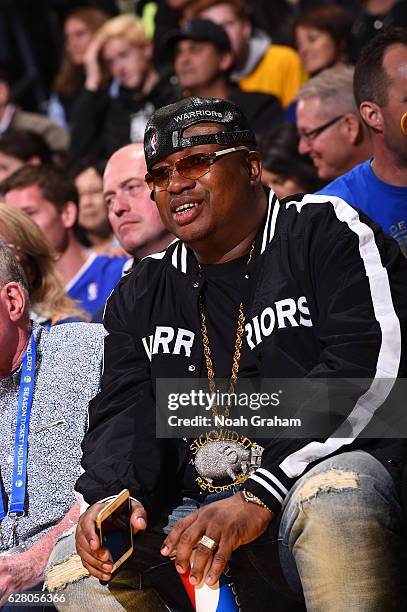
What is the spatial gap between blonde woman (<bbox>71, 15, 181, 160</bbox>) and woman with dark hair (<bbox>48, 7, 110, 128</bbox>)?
1.72ft

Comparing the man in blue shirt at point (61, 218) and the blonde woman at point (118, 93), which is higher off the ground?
the blonde woman at point (118, 93)

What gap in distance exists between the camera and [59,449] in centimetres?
362

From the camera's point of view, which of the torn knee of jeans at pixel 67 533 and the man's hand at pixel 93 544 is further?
the torn knee of jeans at pixel 67 533

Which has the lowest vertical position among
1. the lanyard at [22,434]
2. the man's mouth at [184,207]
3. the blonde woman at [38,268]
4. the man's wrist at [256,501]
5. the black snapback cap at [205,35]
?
the man's wrist at [256,501]

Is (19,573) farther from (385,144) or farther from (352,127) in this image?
(352,127)

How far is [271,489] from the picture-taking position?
283 centimetres

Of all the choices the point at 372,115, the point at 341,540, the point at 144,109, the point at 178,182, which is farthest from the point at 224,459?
the point at 144,109

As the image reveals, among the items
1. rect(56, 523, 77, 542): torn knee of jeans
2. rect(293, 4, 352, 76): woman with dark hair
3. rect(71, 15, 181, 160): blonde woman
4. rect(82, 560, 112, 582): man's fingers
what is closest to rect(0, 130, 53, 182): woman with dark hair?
rect(71, 15, 181, 160): blonde woman

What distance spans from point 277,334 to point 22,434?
102 cm

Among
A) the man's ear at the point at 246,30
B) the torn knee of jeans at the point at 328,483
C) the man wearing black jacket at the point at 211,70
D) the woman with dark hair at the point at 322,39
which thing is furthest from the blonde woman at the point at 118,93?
the torn knee of jeans at the point at 328,483

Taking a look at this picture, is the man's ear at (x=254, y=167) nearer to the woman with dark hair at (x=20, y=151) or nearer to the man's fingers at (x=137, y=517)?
the man's fingers at (x=137, y=517)

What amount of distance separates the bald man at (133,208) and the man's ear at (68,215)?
1194mm

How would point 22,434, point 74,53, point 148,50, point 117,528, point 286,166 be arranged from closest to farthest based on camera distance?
point 117,528, point 22,434, point 286,166, point 148,50, point 74,53

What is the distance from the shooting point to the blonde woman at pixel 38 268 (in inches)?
187
